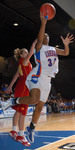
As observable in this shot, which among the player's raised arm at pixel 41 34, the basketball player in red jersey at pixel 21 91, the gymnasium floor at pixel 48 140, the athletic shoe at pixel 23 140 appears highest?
the player's raised arm at pixel 41 34

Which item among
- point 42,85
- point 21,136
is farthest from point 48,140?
point 42,85

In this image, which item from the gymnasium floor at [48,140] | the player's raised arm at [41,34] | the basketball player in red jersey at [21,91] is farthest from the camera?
the basketball player in red jersey at [21,91]

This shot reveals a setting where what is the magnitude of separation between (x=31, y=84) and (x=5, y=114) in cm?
757

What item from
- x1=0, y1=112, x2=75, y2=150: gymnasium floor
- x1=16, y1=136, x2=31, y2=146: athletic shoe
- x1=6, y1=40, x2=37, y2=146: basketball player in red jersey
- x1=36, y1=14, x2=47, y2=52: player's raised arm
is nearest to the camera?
x1=36, y1=14, x2=47, y2=52: player's raised arm

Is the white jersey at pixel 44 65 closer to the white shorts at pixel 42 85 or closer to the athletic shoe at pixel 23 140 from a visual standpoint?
the white shorts at pixel 42 85

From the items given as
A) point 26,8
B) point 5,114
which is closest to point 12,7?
point 26,8

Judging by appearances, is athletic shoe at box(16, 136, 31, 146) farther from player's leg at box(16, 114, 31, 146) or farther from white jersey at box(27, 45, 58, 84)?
white jersey at box(27, 45, 58, 84)

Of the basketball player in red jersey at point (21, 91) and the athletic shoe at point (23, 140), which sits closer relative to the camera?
the athletic shoe at point (23, 140)

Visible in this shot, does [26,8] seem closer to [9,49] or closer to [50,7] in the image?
[50,7]

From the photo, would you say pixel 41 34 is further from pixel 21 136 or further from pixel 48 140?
pixel 48 140

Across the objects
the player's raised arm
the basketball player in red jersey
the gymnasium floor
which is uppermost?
the player's raised arm

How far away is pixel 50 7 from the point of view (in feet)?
11.4

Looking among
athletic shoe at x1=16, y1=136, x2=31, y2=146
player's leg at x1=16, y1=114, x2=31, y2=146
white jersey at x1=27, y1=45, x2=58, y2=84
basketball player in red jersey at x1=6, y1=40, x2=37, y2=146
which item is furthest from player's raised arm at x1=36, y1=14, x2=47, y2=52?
athletic shoe at x1=16, y1=136, x2=31, y2=146

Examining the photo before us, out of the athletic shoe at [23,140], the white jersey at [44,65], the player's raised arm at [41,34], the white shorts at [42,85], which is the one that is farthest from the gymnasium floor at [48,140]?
the player's raised arm at [41,34]
